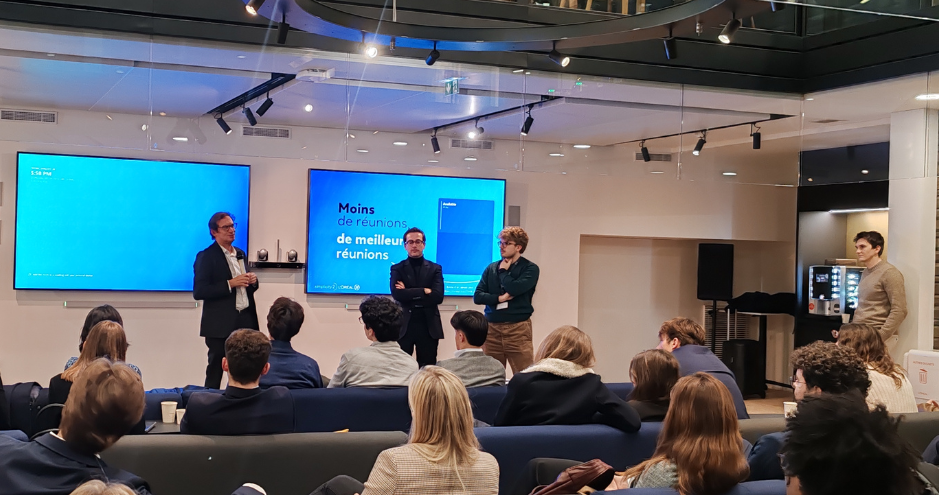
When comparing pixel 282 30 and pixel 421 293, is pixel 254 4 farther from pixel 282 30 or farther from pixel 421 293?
pixel 421 293

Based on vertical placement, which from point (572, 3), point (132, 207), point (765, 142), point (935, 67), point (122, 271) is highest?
point (572, 3)

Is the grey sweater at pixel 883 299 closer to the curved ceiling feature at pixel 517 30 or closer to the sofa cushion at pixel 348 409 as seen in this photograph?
the curved ceiling feature at pixel 517 30

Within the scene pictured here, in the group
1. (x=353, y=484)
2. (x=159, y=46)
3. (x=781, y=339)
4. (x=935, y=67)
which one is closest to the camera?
(x=353, y=484)

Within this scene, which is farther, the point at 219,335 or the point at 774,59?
the point at 774,59

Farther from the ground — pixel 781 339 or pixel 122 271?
pixel 122 271

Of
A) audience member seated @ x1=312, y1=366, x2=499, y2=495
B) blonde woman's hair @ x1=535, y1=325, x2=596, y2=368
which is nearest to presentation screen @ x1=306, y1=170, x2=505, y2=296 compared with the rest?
blonde woman's hair @ x1=535, y1=325, x2=596, y2=368

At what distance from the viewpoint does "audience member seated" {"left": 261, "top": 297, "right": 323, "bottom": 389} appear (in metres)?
4.24

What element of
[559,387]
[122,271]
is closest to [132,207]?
[122,271]

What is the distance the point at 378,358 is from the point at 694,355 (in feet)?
5.25

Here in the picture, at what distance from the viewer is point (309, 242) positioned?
8047 mm

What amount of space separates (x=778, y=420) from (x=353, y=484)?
2.24 metres

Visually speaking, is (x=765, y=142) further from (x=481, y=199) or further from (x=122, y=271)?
(x=122, y=271)

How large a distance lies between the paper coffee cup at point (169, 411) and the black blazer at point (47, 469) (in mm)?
1482

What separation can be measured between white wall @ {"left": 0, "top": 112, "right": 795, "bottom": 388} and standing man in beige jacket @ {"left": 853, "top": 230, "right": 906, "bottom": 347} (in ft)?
5.22
